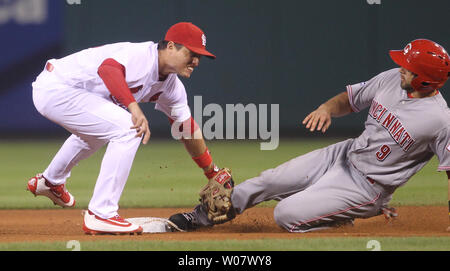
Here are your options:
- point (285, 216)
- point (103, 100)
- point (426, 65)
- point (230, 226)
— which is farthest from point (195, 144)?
point (426, 65)

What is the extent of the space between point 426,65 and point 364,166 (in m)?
0.75

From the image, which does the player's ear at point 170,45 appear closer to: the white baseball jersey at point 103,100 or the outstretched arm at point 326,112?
the white baseball jersey at point 103,100

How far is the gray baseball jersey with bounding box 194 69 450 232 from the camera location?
4.46m

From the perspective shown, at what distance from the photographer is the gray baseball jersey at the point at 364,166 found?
4461 millimetres

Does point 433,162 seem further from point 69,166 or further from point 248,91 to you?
point 69,166

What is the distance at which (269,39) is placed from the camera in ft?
39.0

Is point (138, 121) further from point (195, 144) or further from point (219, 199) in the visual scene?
point (195, 144)

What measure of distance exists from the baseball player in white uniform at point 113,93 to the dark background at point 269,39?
6862 mm

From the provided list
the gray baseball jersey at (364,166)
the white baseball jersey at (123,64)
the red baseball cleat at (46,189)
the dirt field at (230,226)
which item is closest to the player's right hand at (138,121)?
the white baseball jersey at (123,64)

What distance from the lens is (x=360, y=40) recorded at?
1189 cm

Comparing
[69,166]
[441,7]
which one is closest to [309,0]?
[441,7]

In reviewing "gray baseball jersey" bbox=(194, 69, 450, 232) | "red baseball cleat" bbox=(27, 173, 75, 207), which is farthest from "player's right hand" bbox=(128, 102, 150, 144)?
"red baseball cleat" bbox=(27, 173, 75, 207)

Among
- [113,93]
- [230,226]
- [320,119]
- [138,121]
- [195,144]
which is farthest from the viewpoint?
[195,144]

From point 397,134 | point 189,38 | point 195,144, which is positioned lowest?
point 195,144
